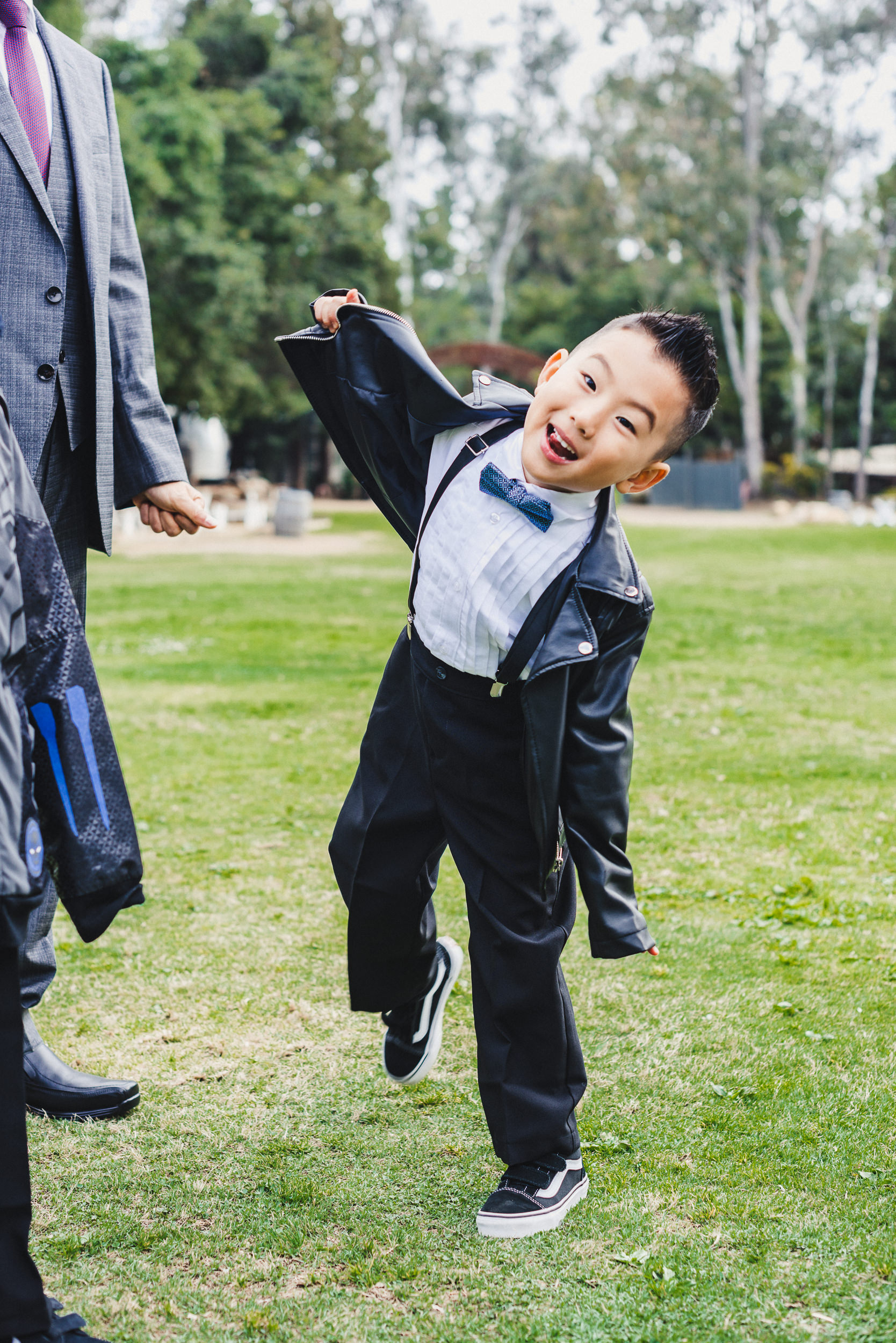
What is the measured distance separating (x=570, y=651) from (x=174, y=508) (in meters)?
1.00

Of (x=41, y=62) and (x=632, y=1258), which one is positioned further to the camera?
(x=41, y=62)

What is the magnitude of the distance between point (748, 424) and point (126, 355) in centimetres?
3673

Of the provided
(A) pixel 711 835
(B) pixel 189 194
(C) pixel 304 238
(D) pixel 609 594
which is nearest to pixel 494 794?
(D) pixel 609 594

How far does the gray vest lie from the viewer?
249 cm

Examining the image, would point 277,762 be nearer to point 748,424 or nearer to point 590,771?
point 590,771

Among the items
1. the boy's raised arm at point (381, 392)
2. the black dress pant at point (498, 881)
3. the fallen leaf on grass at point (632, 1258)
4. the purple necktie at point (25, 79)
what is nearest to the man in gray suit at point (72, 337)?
the purple necktie at point (25, 79)

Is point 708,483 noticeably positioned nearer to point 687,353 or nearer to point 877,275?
point 877,275

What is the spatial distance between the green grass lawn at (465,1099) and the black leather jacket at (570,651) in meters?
0.59

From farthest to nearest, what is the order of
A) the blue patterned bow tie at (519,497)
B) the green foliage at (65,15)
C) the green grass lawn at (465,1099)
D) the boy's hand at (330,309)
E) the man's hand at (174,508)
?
1. the green foliage at (65,15)
2. the man's hand at (174,508)
3. the boy's hand at (330,309)
4. the blue patterned bow tie at (519,497)
5. the green grass lawn at (465,1099)

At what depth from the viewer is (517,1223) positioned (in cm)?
229

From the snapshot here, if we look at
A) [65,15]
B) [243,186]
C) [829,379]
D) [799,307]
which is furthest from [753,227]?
[65,15]

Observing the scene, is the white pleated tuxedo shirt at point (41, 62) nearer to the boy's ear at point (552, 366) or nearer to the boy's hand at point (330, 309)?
the boy's hand at point (330, 309)

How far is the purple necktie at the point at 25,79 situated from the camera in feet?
7.95

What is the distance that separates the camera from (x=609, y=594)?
7.26 feet
